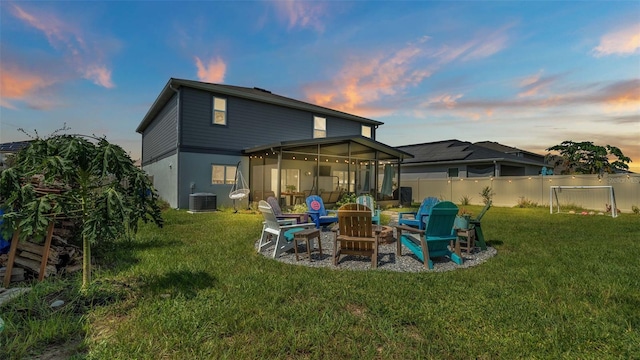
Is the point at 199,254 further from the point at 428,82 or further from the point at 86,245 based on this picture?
the point at 428,82

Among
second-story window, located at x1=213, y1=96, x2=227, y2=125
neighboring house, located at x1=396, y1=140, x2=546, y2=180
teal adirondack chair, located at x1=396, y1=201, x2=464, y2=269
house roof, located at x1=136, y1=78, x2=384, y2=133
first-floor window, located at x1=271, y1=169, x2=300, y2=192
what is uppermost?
house roof, located at x1=136, y1=78, x2=384, y2=133

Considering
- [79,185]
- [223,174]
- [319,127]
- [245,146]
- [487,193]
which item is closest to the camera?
[79,185]

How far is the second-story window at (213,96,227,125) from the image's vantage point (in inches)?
580

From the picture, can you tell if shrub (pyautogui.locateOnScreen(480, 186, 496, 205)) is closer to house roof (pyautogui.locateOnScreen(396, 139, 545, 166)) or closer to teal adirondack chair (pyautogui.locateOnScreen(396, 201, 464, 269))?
house roof (pyautogui.locateOnScreen(396, 139, 545, 166))

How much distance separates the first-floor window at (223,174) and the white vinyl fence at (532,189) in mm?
11926

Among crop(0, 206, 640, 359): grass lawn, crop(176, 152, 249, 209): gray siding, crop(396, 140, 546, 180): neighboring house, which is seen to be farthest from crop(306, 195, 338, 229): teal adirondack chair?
crop(396, 140, 546, 180): neighboring house

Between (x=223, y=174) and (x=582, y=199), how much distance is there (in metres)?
17.7

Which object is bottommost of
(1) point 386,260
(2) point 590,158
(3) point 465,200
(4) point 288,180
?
(1) point 386,260

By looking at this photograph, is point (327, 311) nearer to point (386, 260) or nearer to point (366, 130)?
point (386, 260)

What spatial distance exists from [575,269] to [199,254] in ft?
20.3

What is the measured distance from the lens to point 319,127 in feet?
61.6

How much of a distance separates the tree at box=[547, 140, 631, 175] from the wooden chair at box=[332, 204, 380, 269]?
Answer: 2467 cm

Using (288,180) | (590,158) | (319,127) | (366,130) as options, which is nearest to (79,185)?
(288,180)

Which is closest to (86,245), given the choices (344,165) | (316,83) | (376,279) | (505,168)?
(376,279)
